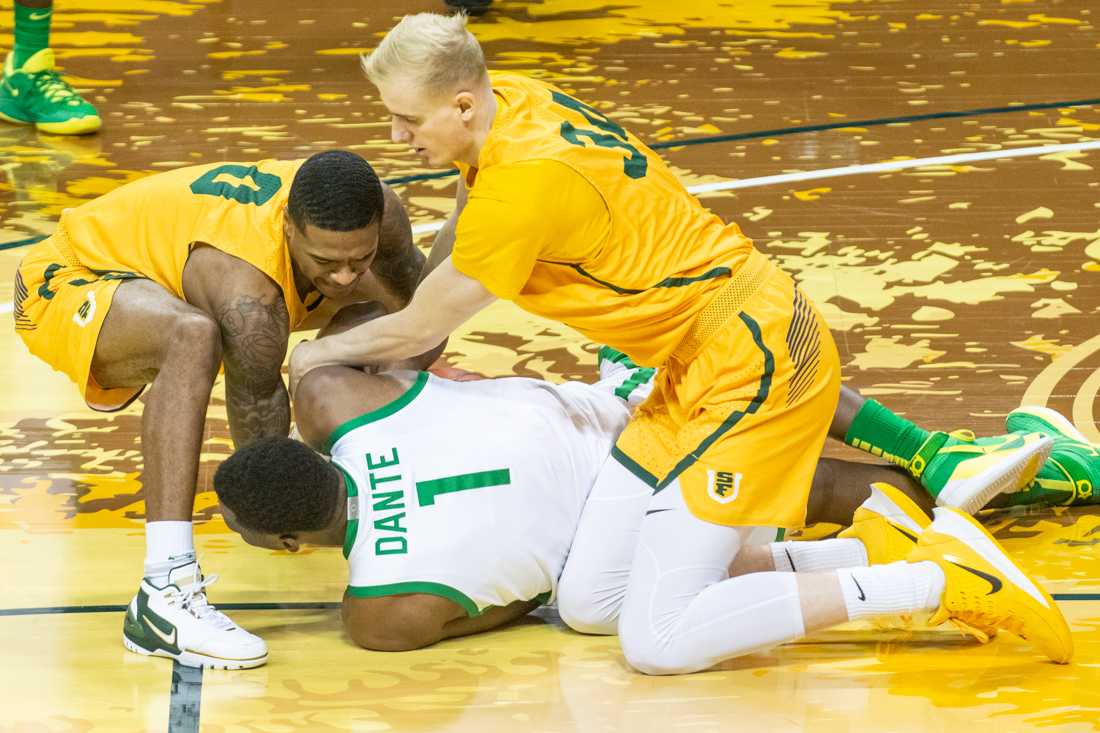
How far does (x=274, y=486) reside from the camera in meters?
3.59

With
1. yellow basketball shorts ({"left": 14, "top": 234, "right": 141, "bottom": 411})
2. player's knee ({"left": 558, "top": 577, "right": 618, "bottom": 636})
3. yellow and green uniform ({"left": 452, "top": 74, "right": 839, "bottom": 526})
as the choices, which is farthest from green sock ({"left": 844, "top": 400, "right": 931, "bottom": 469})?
yellow basketball shorts ({"left": 14, "top": 234, "right": 141, "bottom": 411})

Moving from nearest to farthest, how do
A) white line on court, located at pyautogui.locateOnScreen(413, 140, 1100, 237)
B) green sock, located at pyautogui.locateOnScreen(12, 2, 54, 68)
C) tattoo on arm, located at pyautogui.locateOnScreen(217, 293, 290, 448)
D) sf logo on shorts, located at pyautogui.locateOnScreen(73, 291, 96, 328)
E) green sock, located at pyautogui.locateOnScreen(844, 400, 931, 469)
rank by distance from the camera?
tattoo on arm, located at pyautogui.locateOnScreen(217, 293, 290, 448)
sf logo on shorts, located at pyautogui.locateOnScreen(73, 291, 96, 328)
green sock, located at pyautogui.locateOnScreen(844, 400, 931, 469)
white line on court, located at pyautogui.locateOnScreen(413, 140, 1100, 237)
green sock, located at pyautogui.locateOnScreen(12, 2, 54, 68)

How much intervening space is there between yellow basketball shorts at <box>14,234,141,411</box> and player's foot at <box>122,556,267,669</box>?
25.1 inches

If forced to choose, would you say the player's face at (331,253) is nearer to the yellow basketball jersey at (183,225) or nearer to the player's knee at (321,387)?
the yellow basketball jersey at (183,225)

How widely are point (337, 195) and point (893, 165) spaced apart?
3.62 m

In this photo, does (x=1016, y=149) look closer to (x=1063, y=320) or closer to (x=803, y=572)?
(x=1063, y=320)

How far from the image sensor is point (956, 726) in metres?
3.53

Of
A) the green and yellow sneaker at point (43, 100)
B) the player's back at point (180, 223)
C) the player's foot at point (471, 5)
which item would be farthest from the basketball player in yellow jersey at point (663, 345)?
the player's foot at point (471, 5)

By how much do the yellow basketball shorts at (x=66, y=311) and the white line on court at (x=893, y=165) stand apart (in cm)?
295

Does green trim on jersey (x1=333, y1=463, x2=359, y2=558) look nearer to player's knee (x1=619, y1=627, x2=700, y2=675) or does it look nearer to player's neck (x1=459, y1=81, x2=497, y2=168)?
player's knee (x1=619, y1=627, x2=700, y2=675)

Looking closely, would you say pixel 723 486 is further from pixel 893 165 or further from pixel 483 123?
pixel 893 165

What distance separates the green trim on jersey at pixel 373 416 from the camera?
3881 millimetres

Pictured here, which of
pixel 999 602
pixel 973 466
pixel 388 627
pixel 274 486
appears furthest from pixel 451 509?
pixel 973 466

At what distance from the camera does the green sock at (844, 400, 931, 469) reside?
434 centimetres
